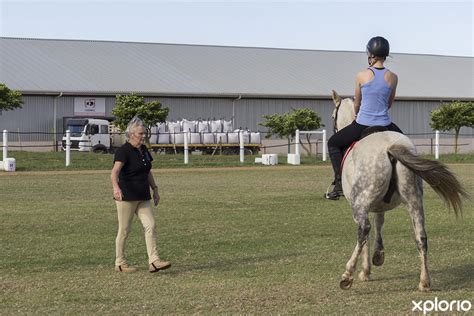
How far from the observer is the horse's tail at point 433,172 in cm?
904

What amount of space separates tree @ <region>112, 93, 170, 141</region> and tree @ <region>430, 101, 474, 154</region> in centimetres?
1769

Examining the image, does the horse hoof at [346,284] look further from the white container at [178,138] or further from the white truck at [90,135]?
the white container at [178,138]

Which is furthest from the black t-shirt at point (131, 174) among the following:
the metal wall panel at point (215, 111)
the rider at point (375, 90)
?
the metal wall panel at point (215, 111)

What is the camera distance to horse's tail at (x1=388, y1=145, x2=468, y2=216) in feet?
29.7

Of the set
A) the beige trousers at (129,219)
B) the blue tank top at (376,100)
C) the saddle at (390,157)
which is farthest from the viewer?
the beige trousers at (129,219)

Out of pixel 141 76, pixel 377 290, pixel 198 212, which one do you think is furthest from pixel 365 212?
pixel 141 76

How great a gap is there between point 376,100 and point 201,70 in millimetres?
60203

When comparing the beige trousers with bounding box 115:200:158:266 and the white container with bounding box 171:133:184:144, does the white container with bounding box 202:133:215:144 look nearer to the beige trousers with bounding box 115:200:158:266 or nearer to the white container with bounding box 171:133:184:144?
the white container with bounding box 171:133:184:144

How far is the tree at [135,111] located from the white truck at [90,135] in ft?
3.74

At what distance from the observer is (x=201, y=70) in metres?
69.6

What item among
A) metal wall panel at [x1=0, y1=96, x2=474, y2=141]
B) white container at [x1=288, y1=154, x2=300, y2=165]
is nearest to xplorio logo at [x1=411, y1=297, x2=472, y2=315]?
white container at [x1=288, y1=154, x2=300, y2=165]

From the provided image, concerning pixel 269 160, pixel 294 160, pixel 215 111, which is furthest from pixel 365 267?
pixel 215 111

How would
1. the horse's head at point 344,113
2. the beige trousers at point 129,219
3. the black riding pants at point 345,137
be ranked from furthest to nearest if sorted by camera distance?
the horse's head at point 344,113
the beige trousers at point 129,219
the black riding pants at point 345,137

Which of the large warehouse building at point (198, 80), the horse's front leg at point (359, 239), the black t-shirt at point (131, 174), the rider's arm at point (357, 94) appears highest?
the large warehouse building at point (198, 80)
